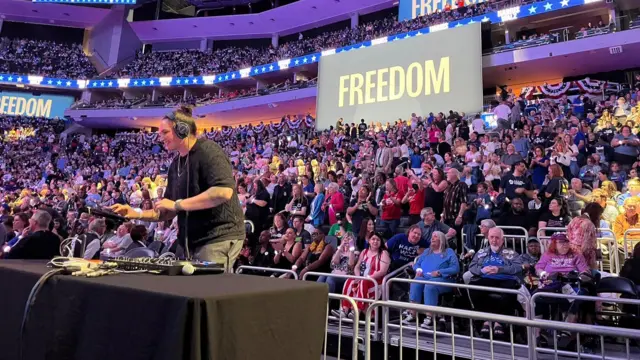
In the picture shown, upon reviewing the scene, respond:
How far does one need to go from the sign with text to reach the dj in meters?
18.9

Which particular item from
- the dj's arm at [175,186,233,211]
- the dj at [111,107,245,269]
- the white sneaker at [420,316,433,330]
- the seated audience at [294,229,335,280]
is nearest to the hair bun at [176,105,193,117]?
the dj at [111,107,245,269]

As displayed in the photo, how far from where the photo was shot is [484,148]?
9461mm

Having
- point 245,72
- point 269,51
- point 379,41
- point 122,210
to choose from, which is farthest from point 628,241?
point 269,51

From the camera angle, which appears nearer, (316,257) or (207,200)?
(207,200)

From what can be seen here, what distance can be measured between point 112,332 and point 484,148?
9.16 m

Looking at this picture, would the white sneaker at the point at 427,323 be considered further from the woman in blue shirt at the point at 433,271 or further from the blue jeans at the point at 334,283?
the blue jeans at the point at 334,283

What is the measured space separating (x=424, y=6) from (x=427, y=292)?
18.7 meters

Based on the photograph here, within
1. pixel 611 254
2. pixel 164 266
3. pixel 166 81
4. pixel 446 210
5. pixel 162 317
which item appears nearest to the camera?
pixel 162 317

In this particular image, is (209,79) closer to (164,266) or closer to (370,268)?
(370,268)

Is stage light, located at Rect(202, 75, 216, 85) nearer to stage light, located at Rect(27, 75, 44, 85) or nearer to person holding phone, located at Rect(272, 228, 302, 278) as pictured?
stage light, located at Rect(27, 75, 44, 85)

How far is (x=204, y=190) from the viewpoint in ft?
7.72

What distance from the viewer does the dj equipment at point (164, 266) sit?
1754 mm

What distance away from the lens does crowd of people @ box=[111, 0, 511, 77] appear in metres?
18.5

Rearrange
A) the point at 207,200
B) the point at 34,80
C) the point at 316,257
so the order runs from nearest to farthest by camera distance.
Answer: the point at 207,200 < the point at 316,257 < the point at 34,80
